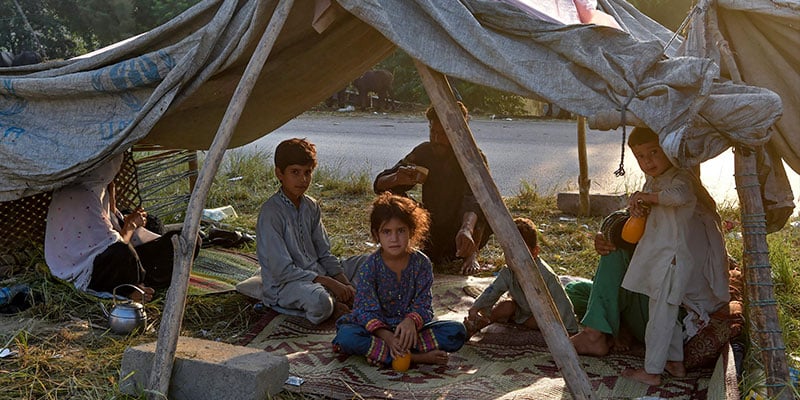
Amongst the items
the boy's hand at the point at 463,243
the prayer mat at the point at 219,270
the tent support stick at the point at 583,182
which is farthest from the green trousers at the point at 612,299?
the tent support stick at the point at 583,182

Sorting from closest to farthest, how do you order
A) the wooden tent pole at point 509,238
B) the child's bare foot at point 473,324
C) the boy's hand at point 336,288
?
the wooden tent pole at point 509,238 < the child's bare foot at point 473,324 < the boy's hand at point 336,288

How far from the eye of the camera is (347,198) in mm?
8141

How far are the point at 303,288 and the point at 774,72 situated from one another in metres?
2.52

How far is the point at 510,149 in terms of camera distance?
38.0 ft

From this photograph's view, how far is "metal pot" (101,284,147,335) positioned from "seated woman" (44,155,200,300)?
34 centimetres

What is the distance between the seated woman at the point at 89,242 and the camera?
15.2ft

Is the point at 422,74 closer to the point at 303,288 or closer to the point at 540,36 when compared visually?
the point at 540,36

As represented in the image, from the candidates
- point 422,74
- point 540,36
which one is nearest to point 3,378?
point 422,74

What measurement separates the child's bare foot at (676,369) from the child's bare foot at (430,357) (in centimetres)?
100

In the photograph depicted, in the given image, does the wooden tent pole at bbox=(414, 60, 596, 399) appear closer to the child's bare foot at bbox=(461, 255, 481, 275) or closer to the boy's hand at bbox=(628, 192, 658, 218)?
the boy's hand at bbox=(628, 192, 658, 218)

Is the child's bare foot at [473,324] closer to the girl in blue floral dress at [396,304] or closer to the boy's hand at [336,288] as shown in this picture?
the girl in blue floral dress at [396,304]

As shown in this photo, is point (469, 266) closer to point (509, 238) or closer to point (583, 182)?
point (583, 182)

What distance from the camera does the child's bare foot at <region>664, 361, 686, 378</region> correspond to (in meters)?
3.58

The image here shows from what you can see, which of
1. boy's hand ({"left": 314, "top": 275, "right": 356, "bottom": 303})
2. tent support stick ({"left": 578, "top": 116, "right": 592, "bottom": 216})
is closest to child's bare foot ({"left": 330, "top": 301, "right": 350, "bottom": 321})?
boy's hand ({"left": 314, "top": 275, "right": 356, "bottom": 303})
